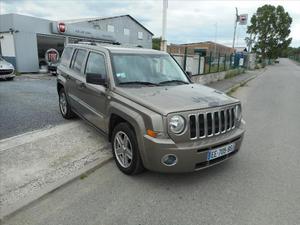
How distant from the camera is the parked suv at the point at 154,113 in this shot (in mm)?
2836

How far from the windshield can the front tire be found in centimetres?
81

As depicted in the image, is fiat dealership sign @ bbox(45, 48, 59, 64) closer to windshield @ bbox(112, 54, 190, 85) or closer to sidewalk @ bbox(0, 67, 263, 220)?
sidewalk @ bbox(0, 67, 263, 220)

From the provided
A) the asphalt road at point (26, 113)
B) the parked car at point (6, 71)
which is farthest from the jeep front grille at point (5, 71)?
the asphalt road at point (26, 113)

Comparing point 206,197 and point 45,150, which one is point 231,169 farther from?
point 45,150

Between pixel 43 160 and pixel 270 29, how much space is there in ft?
241

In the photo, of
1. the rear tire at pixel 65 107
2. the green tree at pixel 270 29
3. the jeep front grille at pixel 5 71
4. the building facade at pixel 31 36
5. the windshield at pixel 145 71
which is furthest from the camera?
the green tree at pixel 270 29

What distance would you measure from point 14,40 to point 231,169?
55.0ft

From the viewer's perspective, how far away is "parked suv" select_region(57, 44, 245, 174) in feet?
9.30

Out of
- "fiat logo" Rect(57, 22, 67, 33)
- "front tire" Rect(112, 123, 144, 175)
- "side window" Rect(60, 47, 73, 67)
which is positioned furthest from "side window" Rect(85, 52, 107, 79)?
"fiat logo" Rect(57, 22, 67, 33)

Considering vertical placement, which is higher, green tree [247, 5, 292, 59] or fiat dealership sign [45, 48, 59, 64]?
green tree [247, 5, 292, 59]

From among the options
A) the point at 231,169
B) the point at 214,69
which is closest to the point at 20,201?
the point at 231,169

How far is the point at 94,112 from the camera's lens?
421cm

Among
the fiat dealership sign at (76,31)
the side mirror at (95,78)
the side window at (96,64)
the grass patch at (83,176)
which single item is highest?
the fiat dealership sign at (76,31)

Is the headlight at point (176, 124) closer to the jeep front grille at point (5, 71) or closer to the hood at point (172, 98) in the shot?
the hood at point (172, 98)
